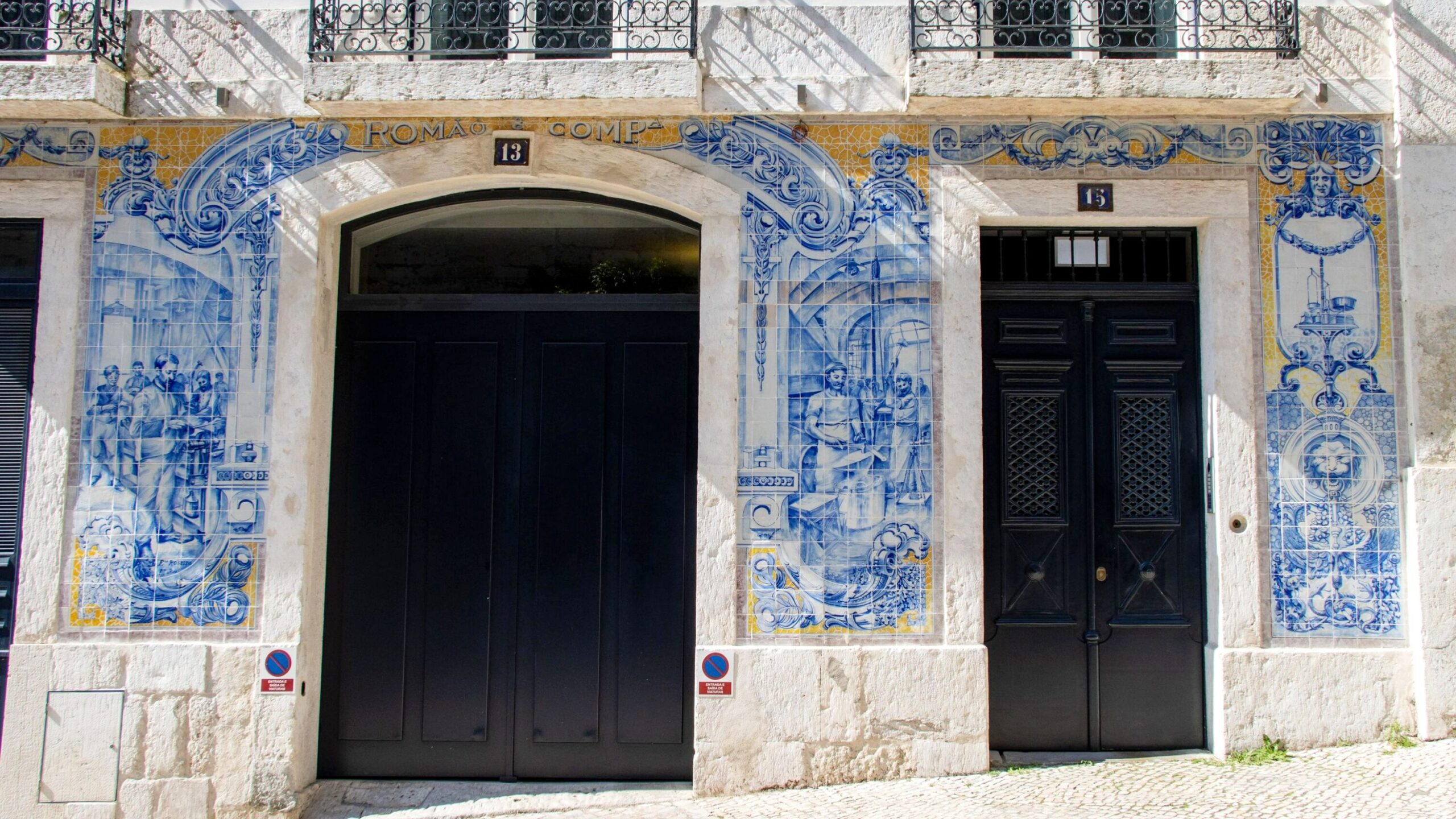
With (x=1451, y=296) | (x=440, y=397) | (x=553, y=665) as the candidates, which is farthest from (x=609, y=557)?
(x=1451, y=296)

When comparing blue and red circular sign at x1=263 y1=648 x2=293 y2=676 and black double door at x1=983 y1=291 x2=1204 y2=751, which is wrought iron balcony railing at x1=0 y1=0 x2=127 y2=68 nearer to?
blue and red circular sign at x1=263 y1=648 x2=293 y2=676

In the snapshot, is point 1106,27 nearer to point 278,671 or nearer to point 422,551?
point 422,551

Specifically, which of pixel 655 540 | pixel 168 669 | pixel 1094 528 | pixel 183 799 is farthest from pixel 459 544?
pixel 1094 528

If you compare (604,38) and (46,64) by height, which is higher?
(604,38)

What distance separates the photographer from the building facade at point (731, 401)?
4969 mm

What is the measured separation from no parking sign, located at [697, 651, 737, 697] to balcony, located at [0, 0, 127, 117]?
156 inches

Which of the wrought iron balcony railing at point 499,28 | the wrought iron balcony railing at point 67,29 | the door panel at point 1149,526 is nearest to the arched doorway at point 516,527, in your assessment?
→ the wrought iron balcony railing at point 499,28

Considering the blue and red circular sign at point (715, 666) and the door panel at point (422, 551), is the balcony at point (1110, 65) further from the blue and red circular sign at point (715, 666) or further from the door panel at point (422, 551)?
the blue and red circular sign at point (715, 666)

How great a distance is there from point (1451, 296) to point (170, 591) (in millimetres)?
6336

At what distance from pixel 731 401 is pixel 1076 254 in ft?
6.44

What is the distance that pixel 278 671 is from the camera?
4.98m

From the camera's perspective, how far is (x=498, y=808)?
16.1 ft

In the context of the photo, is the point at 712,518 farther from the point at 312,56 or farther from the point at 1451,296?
the point at 1451,296

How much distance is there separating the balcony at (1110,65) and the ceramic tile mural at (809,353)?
19cm
